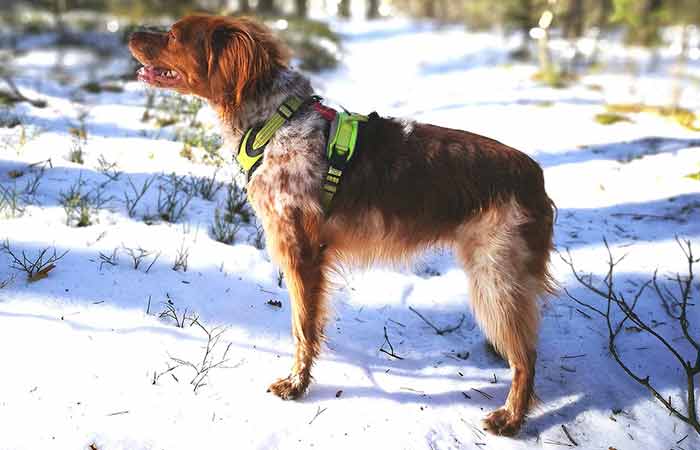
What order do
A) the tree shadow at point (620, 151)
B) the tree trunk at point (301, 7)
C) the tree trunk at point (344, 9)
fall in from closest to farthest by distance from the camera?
the tree shadow at point (620, 151)
the tree trunk at point (301, 7)
the tree trunk at point (344, 9)

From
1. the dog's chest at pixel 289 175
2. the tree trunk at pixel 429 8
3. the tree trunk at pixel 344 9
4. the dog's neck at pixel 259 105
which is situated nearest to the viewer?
the dog's chest at pixel 289 175

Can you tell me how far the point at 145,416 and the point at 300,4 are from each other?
88.2 feet

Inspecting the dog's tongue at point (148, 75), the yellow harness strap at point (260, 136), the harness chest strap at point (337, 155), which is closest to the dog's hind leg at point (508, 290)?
the harness chest strap at point (337, 155)

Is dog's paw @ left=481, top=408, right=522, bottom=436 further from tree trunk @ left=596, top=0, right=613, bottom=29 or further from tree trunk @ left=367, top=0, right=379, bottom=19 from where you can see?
tree trunk @ left=367, top=0, right=379, bottom=19

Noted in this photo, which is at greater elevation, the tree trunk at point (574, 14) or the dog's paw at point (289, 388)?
the tree trunk at point (574, 14)

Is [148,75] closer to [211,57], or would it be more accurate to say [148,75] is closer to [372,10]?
[211,57]

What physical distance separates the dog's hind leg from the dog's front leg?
844 millimetres

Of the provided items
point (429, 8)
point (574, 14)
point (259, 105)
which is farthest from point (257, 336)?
point (429, 8)

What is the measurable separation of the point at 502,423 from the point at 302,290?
4.30ft

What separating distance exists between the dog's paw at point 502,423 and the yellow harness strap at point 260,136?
1894mm

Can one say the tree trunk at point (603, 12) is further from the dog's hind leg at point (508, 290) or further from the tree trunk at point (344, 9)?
the dog's hind leg at point (508, 290)

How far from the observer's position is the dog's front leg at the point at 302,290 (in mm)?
2770

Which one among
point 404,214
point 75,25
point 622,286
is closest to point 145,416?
point 404,214

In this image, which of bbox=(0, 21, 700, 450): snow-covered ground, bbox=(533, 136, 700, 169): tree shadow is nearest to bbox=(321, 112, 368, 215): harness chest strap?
bbox=(0, 21, 700, 450): snow-covered ground
